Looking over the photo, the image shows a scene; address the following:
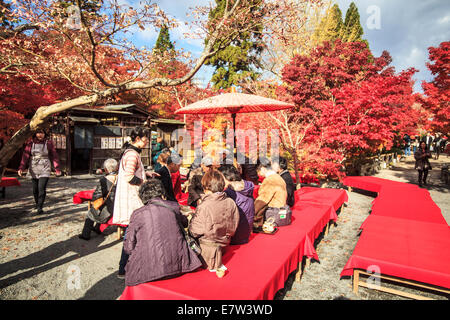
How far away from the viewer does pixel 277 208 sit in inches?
167

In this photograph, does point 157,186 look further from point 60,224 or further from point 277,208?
point 60,224

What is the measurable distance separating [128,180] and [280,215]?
2.41 meters

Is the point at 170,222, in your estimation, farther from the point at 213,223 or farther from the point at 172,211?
the point at 213,223

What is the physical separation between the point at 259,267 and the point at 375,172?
1415 centimetres

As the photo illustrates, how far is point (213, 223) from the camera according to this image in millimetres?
2730

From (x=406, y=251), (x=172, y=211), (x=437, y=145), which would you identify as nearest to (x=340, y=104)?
(x=406, y=251)

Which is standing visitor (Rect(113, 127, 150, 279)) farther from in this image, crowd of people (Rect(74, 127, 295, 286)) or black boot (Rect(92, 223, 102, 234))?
black boot (Rect(92, 223, 102, 234))

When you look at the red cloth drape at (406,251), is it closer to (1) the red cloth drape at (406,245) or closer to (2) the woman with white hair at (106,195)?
(1) the red cloth drape at (406,245)

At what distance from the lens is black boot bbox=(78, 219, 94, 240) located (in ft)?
15.8

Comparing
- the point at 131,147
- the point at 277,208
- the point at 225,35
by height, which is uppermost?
the point at 225,35

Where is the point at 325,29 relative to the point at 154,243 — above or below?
above

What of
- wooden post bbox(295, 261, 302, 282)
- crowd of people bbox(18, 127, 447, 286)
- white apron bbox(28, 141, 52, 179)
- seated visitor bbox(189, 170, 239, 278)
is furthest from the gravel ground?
seated visitor bbox(189, 170, 239, 278)

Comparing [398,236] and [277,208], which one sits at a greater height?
[277,208]

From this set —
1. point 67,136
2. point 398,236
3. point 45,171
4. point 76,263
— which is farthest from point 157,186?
point 67,136
